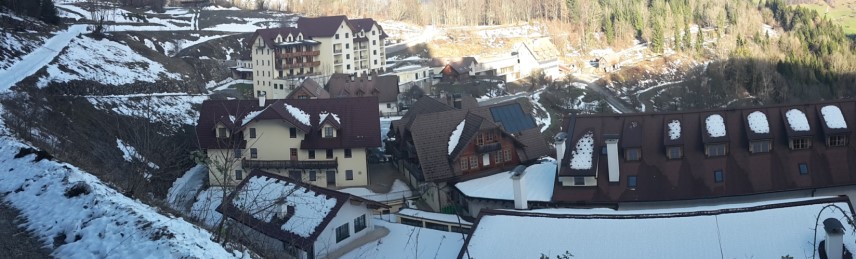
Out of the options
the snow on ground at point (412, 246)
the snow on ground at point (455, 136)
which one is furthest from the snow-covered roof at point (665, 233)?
the snow on ground at point (455, 136)

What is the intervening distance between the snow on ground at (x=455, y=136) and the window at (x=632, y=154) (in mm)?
8030

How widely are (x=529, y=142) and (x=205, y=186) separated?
14510 mm

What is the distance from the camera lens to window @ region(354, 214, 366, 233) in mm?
27156

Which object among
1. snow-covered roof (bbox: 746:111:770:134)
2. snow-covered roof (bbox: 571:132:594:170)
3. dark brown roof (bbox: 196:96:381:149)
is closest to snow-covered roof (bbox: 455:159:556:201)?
snow-covered roof (bbox: 571:132:594:170)

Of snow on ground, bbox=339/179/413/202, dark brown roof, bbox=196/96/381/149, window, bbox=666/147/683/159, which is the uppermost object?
dark brown roof, bbox=196/96/381/149

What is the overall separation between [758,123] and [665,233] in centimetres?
1014

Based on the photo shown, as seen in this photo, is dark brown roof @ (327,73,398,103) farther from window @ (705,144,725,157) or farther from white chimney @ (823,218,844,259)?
white chimney @ (823,218,844,259)

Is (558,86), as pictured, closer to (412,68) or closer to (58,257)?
(412,68)

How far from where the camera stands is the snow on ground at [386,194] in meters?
35.9

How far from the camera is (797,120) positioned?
97.1 feet

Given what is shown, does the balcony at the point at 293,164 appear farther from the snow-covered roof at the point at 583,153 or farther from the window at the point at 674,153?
the window at the point at 674,153

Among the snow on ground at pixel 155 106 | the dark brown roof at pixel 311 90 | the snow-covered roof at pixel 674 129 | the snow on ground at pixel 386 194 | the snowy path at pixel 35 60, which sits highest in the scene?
the snowy path at pixel 35 60

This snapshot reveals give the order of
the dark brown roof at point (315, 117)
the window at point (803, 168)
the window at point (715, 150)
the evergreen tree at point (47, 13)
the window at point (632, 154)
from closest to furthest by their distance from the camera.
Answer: the window at point (803, 168) < the window at point (715, 150) < the window at point (632, 154) < the dark brown roof at point (315, 117) < the evergreen tree at point (47, 13)

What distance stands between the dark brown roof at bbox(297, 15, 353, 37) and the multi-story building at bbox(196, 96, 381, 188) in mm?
39297
